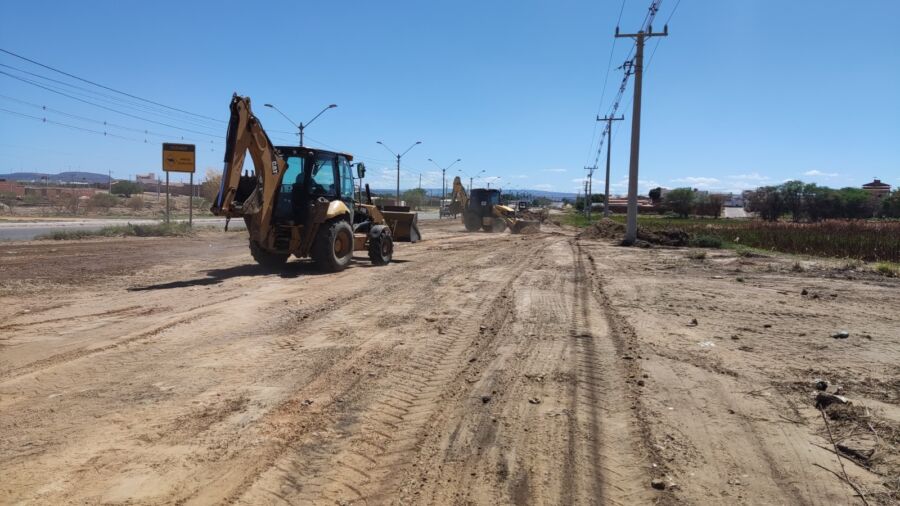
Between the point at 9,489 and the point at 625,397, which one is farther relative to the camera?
the point at 625,397

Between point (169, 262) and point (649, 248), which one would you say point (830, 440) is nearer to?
point (169, 262)

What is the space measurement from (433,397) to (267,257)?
9.87 metres

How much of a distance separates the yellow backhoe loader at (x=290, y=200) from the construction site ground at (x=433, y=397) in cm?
201

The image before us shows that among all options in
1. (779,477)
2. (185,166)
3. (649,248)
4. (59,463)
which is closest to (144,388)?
(59,463)

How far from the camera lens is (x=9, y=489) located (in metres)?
3.63

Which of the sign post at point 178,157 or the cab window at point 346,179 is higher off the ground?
the sign post at point 178,157

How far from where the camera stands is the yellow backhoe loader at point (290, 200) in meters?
11.8

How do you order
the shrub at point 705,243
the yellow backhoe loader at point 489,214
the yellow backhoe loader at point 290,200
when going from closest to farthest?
the yellow backhoe loader at point 290,200 → the shrub at point 705,243 → the yellow backhoe loader at point 489,214

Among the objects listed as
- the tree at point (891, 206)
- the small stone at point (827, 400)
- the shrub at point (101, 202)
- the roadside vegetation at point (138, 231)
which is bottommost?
the small stone at point (827, 400)

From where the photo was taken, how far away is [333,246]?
13719mm

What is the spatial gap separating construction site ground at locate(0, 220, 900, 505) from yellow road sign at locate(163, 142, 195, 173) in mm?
20819

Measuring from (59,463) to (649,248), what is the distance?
24922 mm

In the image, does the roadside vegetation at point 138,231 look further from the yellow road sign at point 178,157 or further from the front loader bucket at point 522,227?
the front loader bucket at point 522,227

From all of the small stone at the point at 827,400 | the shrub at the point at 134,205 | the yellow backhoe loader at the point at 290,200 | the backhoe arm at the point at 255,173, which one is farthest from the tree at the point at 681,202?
the small stone at the point at 827,400
